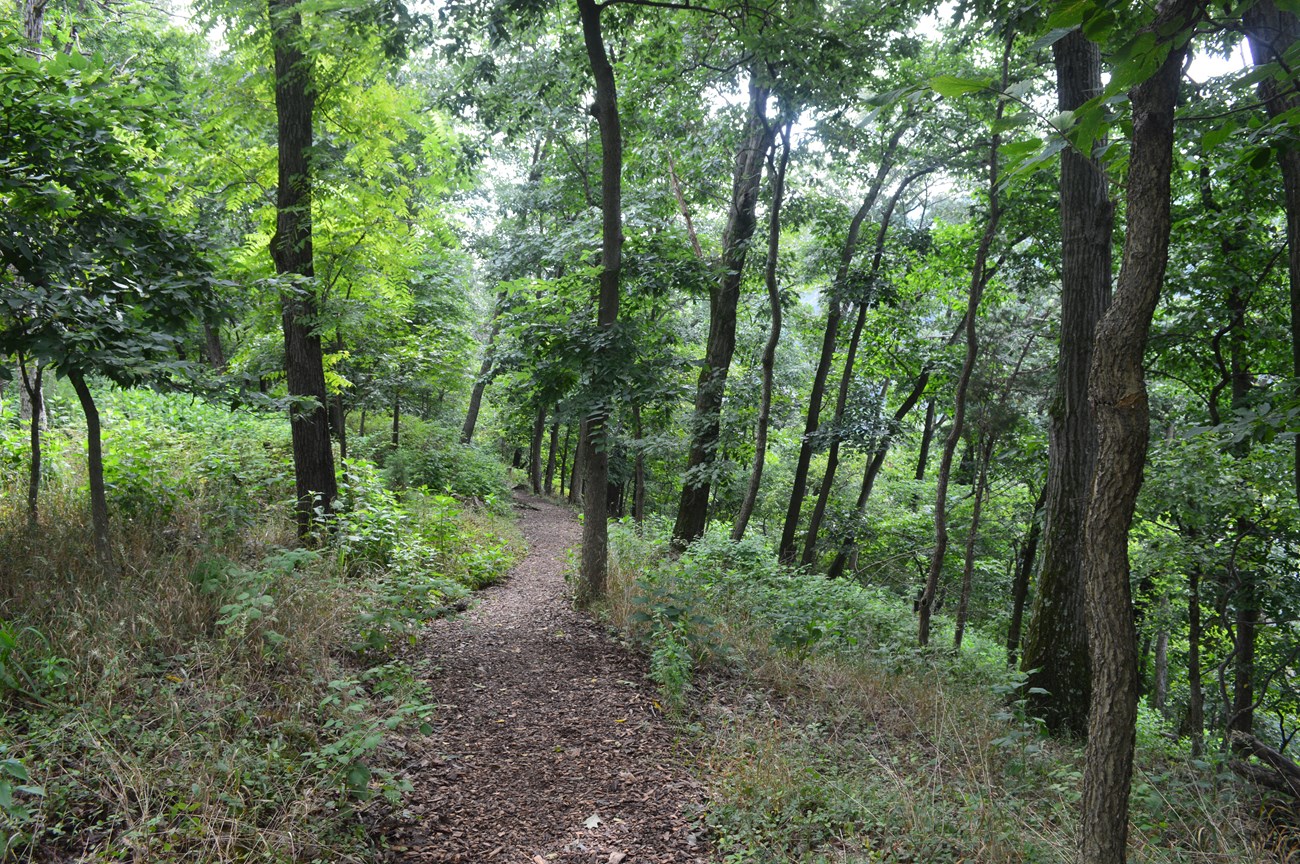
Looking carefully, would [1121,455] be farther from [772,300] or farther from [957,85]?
[772,300]

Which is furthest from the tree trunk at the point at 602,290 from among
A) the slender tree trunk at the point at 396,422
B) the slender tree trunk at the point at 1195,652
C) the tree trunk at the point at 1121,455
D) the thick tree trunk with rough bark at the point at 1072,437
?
the slender tree trunk at the point at 396,422

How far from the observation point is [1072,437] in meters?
6.20

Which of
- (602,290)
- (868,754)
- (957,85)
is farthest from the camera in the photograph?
(602,290)

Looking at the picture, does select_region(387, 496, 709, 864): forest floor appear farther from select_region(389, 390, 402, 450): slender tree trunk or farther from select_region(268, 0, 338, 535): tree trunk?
select_region(389, 390, 402, 450): slender tree trunk

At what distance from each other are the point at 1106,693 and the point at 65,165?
6059 millimetres

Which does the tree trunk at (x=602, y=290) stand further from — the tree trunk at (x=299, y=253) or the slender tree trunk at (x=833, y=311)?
the slender tree trunk at (x=833, y=311)


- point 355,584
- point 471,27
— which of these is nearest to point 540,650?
point 355,584

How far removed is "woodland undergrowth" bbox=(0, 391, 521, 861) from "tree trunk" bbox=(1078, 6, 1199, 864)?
2999mm

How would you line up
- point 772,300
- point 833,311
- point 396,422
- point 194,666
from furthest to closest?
1. point 396,422
2. point 833,311
3. point 772,300
4. point 194,666

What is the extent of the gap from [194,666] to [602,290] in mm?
4799

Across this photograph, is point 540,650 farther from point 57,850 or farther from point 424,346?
point 424,346

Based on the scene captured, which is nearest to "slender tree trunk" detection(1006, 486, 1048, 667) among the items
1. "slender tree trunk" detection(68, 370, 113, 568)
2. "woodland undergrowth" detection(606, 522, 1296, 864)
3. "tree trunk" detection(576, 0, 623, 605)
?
"woodland undergrowth" detection(606, 522, 1296, 864)

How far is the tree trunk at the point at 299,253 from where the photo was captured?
673cm

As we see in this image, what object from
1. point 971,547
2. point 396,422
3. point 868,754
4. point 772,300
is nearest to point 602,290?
point 772,300
